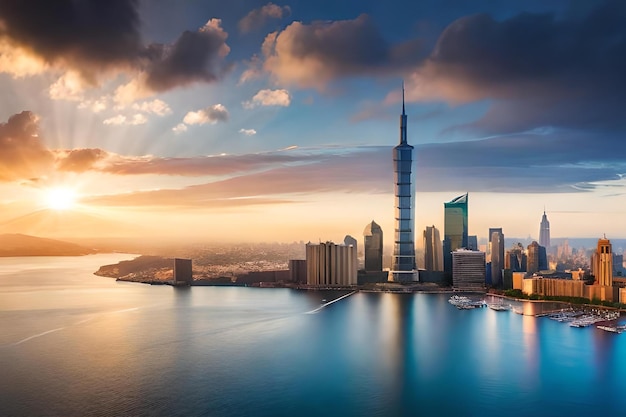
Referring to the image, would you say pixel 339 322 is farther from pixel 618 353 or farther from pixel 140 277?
pixel 140 277

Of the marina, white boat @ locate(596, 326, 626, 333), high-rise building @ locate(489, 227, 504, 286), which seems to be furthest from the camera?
high-rise building @ locate(489, 227, 504, 286)

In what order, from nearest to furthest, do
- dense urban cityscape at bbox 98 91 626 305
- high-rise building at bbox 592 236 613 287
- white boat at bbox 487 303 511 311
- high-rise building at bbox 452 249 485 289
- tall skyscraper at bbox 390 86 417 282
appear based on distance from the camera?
white boat at bbox 487 303 511 311
high-rise building at bbox 592 236 613 287
dense urban cityscape at bbox 98 91 626 305
high-rise building at bbox 452 249 485 289
tall skyscraper at bbox 390 86 417 282

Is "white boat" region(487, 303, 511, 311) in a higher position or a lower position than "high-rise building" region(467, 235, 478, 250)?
lower

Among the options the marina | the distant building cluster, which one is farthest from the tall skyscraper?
the marina

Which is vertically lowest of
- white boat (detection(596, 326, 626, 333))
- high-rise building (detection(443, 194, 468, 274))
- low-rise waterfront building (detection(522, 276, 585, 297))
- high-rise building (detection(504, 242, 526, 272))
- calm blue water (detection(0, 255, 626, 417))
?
white boat (detection(596, 326, 626, 333))

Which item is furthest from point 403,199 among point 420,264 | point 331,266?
point 420,264

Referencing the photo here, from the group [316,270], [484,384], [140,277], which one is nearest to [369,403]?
[484,384]

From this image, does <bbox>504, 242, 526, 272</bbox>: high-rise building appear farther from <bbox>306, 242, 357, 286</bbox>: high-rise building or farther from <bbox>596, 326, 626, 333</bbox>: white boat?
<bbox>596, 326, 626, 333</bbox>: white boat

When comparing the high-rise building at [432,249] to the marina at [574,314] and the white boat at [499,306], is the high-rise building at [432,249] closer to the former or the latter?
the marina at [574,314]
